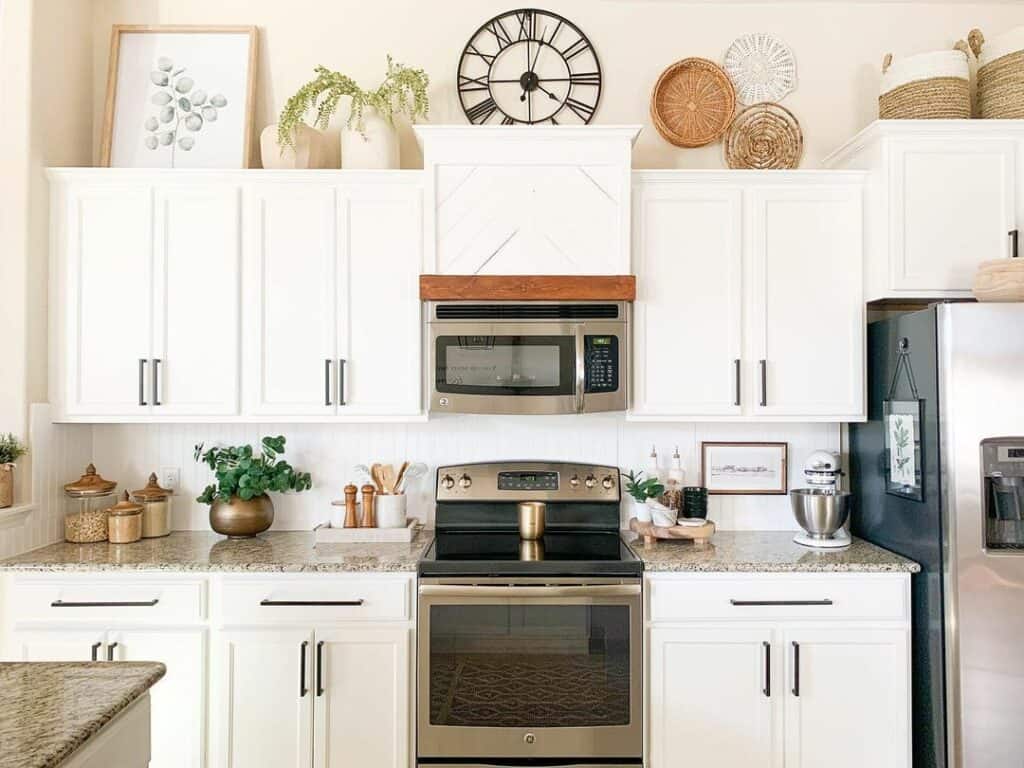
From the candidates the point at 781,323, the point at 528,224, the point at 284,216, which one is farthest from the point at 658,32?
the point at 284,216

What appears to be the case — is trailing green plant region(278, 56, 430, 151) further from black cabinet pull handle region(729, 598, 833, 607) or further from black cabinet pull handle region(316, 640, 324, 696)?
black cabinet pull handle region(729, 598, 833, 607)

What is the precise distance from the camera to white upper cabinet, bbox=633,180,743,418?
8.91ft

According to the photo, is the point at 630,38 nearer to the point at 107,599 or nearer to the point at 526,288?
the point at 526,288

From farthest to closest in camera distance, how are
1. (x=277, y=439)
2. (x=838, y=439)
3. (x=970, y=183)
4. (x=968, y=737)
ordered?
(x=838, y=439) → (x=277, y=439) → (x=970, y=183) → (x=968, y=737)

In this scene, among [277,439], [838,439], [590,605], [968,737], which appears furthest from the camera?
[838,439]

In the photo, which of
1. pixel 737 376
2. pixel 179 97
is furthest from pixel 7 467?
pixel 737 376

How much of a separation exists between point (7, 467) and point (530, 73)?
2.44 meters

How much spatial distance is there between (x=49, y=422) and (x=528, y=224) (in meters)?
1.88

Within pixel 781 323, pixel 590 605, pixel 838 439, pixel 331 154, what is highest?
pixel 331 154

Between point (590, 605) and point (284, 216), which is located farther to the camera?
point (284, 216)

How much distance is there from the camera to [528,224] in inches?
105

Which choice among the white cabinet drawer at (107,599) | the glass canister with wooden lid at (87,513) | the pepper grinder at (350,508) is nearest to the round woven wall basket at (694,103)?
the pepper grinder at (350,508)

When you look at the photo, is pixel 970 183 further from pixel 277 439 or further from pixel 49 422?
pixel 49 422

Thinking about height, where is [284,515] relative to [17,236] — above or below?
below
